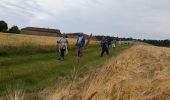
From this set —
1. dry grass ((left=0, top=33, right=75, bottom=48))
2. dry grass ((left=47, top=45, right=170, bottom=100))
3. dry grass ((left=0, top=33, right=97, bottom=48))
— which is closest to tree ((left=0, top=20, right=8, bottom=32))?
dry grass ((left=0, top=33, right=97, bottom=48))

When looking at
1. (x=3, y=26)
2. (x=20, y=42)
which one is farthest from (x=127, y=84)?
(x=3, y=26)

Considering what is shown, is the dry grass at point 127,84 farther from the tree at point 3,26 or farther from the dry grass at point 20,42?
the tree at point 3,26

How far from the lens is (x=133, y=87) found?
7.29 metres

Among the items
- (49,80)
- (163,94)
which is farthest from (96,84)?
(49,80)

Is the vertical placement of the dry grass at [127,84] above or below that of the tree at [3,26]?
above

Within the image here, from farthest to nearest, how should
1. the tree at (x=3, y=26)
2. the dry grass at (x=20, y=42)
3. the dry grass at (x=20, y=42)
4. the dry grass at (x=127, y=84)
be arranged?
the tree at (x=3, y=26), the dry grass at (x=20, y=42), the dry grass at (x=20, y=42), the dry grass at (x=127, y=84)

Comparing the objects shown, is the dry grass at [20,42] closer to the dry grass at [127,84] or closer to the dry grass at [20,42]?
the dry grass at [20,42]

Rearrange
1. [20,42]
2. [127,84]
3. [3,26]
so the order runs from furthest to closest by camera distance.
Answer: [3,26] < [20,42] < [127,84]

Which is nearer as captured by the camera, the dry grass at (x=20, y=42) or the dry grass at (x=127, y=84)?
the dry grass at (x=127, y=84)

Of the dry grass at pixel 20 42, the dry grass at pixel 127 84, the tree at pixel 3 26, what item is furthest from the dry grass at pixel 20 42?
the tree at pixel 3 26

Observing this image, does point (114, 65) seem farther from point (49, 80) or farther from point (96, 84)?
point (49, 80)

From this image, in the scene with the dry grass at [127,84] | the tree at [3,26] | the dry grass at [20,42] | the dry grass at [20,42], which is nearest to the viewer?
the dry grass at [127,84]

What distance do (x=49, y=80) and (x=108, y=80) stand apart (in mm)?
10233

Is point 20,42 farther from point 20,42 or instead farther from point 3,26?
point 3,26
